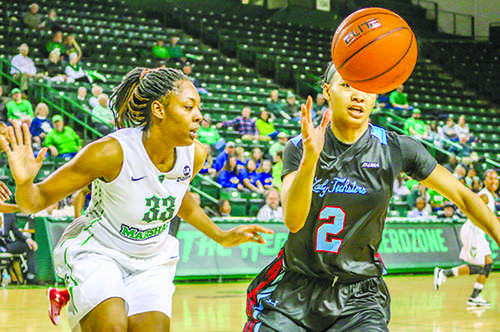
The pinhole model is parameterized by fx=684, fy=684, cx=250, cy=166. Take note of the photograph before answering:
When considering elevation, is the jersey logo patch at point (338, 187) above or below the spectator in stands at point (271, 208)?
above

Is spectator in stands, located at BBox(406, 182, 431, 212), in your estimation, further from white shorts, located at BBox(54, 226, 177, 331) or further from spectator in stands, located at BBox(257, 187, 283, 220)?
white shorts, located at BBox(54, 226, 177, 331)

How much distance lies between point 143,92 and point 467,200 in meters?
1.78

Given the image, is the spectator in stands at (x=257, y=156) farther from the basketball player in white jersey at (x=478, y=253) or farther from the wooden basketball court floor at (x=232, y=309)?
the basketball player in white jersey at (x=478, y=253)

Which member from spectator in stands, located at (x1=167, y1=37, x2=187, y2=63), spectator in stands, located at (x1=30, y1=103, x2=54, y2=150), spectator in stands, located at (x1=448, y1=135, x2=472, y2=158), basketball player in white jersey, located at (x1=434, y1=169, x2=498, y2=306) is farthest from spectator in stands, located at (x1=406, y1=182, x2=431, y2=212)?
spectator in stands, located at (x1=30, y1=103, x2=54, y2=150)

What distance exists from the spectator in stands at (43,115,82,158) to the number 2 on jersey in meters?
9.37

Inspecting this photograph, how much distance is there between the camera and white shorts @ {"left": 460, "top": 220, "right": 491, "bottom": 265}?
31.0ft

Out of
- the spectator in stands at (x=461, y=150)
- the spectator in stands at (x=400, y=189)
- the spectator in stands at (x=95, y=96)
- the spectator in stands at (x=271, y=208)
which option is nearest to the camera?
the spectator in stands at (x=271, y=208)

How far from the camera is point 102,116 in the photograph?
1334 centimetres

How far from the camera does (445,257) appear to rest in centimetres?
1249

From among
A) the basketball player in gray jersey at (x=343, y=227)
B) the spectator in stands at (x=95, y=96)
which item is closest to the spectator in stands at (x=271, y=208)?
the spectator in stands at (x=95, y=96)

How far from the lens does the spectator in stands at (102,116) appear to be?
1301 cm

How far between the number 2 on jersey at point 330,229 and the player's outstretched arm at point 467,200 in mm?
489

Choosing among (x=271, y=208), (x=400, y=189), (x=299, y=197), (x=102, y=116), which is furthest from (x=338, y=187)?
(x=400, y=189)

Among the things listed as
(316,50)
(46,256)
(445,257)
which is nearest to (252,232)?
(46,256)
